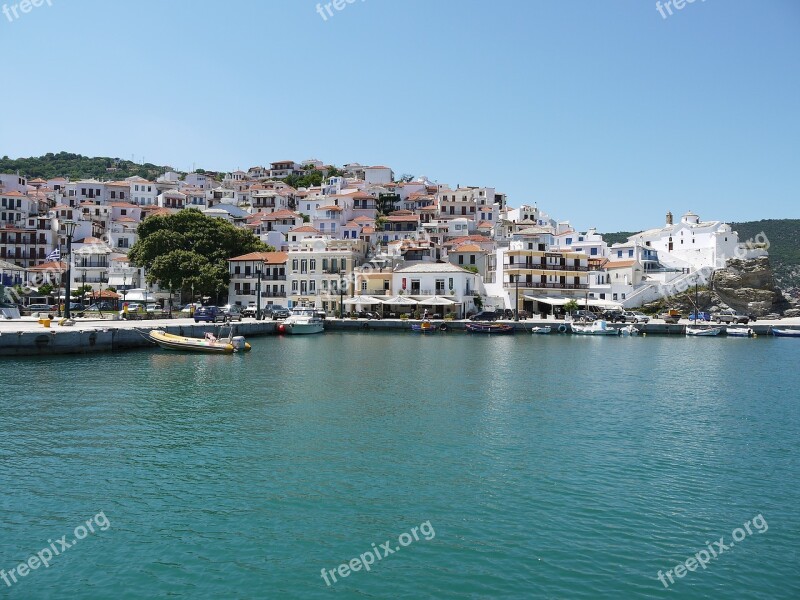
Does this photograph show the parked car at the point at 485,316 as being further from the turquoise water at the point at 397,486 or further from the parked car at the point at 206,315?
the turquoise water at the point at 397,486

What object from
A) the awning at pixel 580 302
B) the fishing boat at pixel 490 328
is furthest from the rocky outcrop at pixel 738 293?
the fishing boat at pixel 490 328

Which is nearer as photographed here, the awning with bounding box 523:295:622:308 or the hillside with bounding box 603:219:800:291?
the awning with bounding box 523:295:622:308

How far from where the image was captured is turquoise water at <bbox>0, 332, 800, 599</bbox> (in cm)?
1080

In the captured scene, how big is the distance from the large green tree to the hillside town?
295cm

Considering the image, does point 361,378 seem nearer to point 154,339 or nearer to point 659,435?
point 659,435

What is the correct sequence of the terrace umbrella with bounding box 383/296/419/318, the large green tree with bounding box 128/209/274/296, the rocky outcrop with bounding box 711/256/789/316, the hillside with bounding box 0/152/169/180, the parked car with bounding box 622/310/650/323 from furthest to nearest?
the hillside with bounding box 0/152/169/180, the rocky outcrop with bounding box 711/256/789/316, the terrace umbrella with bounding box 383/296/419/318, the large green tree with bounding box 128/209/274/296, the parked car with bounding box 622/310/650/323

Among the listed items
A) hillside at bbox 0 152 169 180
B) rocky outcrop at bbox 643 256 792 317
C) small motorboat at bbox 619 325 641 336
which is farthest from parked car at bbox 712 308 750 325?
hillside at bbox 0 152 169 180

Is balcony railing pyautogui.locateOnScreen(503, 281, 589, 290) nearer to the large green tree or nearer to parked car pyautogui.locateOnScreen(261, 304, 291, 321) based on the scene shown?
parked car pyautogui.locateOnScreen(261, 304, 291, 321)

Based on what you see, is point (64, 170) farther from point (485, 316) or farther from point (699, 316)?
point (699, 316)

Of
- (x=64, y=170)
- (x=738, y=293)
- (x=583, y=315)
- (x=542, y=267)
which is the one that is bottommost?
(x=583, y=315)

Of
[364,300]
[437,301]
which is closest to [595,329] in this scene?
[437,301]

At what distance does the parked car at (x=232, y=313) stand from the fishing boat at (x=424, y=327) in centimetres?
1729

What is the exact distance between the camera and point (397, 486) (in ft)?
48.8

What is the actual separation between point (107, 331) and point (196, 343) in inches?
229
